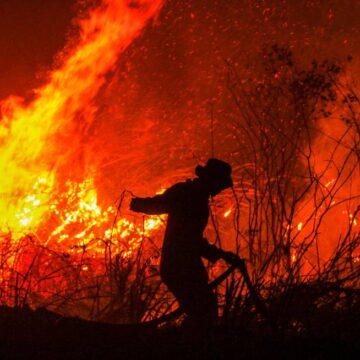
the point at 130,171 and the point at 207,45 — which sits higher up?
the point at 207,45

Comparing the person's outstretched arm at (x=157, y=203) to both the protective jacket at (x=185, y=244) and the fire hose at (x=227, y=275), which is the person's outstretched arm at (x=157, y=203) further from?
the fire hose at (x=227, y=275)

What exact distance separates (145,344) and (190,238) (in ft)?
2.74

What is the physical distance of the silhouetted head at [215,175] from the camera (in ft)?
14.7

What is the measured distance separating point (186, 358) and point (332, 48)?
31.8 ft

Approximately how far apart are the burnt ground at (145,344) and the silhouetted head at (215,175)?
1.05 meters

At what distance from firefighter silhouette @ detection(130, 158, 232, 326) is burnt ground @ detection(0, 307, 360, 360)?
0.26 m

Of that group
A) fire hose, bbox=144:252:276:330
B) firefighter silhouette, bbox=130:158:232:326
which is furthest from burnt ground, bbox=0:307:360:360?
firefighter silhouette, bbox=130:158:232:326

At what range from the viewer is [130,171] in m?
10.8

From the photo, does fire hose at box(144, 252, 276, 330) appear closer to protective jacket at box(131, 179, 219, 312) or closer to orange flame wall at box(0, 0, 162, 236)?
protective jacket at box(131, 179, 219, 312)

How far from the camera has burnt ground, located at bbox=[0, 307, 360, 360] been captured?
4.17 m

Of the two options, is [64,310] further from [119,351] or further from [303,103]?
[303,103]

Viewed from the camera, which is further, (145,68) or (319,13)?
(319,13)

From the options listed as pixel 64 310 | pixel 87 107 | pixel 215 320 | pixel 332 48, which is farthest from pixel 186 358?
pixel 332 48

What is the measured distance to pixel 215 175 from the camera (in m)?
4.47
